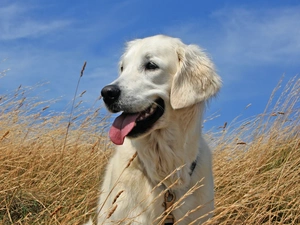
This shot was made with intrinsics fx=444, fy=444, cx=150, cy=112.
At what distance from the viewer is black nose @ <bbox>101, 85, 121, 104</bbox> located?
2.83 m

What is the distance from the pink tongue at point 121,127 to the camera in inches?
110

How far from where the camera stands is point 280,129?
614 cm

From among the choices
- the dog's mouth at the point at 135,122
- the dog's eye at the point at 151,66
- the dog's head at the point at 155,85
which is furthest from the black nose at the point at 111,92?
the dog's eye at the point at 151,66

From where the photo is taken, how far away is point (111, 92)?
283 cm

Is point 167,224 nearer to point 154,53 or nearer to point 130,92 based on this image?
point 130,92

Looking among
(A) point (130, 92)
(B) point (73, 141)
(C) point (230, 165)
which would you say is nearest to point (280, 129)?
(C) point (230, 165)

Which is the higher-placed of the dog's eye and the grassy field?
the dog's eye

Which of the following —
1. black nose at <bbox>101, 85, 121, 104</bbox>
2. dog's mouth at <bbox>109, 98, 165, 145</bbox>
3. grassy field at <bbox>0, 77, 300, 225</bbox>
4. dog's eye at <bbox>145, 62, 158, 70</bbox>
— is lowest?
grassy field at <bbox>0, 77, 300, 225</bbox>

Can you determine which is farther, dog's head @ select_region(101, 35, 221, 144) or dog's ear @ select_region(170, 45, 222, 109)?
dog's ear @ select_region(170, 45, 222, 109)

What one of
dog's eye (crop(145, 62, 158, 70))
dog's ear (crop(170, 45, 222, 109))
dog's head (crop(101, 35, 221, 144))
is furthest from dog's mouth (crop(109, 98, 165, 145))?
dog's eye (crop(145, 62, 158, 70))

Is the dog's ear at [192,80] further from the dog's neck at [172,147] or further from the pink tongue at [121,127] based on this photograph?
the pink tongue at [121,127]

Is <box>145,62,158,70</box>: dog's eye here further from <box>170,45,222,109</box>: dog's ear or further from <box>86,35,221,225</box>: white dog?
<box>170,45,222,109</box>: dog's ear

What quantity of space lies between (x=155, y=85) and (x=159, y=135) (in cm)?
34

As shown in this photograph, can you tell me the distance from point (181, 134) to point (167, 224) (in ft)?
2.08
